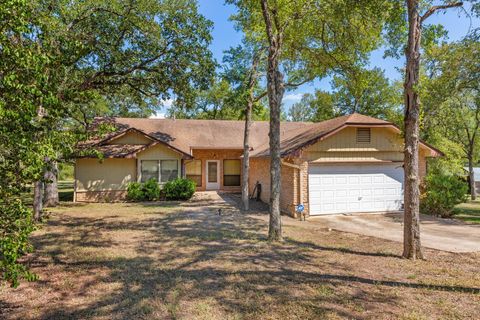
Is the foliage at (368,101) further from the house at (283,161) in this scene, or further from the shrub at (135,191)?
the shrub at (135,191)

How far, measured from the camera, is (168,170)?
19.6m

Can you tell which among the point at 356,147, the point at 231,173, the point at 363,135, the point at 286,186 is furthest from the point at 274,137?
the point at 231,173

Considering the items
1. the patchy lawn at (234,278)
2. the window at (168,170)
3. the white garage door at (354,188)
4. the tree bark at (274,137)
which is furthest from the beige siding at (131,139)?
the tree bark at (274,137)

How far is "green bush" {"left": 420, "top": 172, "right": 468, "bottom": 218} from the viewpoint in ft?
44.7

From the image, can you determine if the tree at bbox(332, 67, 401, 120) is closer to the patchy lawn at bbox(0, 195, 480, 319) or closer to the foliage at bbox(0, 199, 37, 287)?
the patchy lawn at bbox(0, 195, 480, 319)

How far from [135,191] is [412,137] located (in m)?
14.9

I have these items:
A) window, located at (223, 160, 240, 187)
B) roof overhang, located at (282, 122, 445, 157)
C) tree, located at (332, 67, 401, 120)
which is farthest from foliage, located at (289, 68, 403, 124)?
roof overhang, located at (282, 122, 445, 157)

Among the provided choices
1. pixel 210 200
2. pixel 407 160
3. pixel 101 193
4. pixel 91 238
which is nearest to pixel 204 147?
pixel 210 200

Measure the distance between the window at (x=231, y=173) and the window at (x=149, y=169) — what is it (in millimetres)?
5675

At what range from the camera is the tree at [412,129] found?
23.9 feet

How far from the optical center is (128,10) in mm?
11852

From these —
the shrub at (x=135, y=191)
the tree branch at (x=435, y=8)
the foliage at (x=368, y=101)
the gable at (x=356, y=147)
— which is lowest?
the shrub at (x=135, y=191)

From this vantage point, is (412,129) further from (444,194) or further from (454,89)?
(454,89)

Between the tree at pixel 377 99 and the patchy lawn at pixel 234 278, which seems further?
the tree at pixel 377 99
